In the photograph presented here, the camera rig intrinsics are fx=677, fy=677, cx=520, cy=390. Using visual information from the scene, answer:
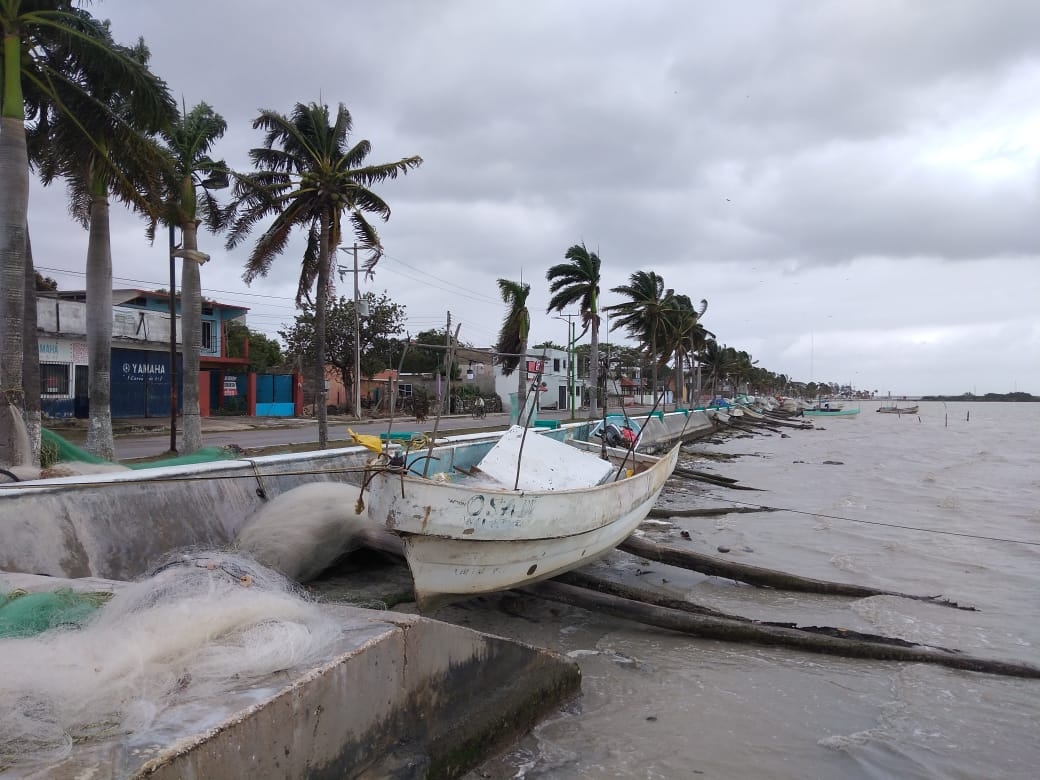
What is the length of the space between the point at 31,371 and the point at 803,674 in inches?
434

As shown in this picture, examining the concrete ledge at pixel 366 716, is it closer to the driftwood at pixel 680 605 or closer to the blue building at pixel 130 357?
the driftwood at pixel 680 605

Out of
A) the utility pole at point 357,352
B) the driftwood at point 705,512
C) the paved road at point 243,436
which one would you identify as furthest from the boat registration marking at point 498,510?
the utility pole at point 357,352

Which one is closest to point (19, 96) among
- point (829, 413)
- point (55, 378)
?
point (55, 378)

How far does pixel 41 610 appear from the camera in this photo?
12.3 ft

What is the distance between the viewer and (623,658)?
6.42 meters

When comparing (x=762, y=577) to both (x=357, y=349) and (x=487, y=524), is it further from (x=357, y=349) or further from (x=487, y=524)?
(x=357, y=349)

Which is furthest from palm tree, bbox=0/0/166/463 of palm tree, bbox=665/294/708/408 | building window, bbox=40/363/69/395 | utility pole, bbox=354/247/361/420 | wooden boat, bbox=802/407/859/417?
wooden boat, bbox=802/407/859/417

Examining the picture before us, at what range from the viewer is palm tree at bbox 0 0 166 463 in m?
8.64

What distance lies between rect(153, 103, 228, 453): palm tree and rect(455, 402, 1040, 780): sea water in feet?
29.4

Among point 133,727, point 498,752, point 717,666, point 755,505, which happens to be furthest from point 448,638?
point 755,505

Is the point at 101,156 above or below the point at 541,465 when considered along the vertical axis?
above

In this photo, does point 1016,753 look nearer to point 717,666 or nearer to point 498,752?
point 717,666

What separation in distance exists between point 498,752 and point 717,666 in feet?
8.99

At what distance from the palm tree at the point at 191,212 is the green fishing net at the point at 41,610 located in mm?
10279
